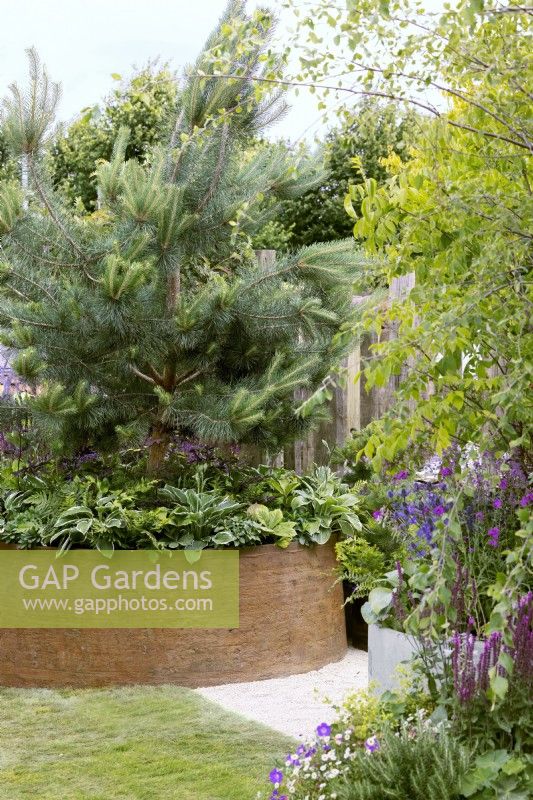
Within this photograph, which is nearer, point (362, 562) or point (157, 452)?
point (362, 562)

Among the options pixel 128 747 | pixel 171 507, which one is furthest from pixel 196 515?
pixel 128 747

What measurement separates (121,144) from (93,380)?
1.09 m

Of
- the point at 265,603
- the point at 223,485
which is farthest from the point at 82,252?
the point at 265,603

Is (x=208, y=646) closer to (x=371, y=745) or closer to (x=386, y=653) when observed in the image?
(x=386, y=653)

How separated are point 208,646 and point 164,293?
1.67m

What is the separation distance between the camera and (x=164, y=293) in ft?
15.1

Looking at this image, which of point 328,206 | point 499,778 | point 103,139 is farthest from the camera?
point 328,206

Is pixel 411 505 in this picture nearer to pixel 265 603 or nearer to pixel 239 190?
pixel 265 603

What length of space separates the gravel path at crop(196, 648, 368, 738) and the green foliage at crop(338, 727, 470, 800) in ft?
4.14

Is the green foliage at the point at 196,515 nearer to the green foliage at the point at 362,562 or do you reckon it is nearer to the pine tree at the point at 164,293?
the pine tree at the point at 164,293

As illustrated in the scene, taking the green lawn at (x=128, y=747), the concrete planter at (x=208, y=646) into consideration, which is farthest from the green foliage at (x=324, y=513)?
the green lawn at (x=128, y=747)

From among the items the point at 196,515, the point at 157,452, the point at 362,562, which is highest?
the point at 157,452

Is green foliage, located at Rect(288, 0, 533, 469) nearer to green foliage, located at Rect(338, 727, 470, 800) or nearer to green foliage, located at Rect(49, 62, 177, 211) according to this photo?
green foliage, located at Rect(338, 727, 470, 800)

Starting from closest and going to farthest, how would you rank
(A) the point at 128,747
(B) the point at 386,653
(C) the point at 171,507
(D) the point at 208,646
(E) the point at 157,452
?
(B) the point at 386,653
(A) the point at 128,747
(D) the point at 208,646
(C) the point at 171,507
(E) the point at 157,452
